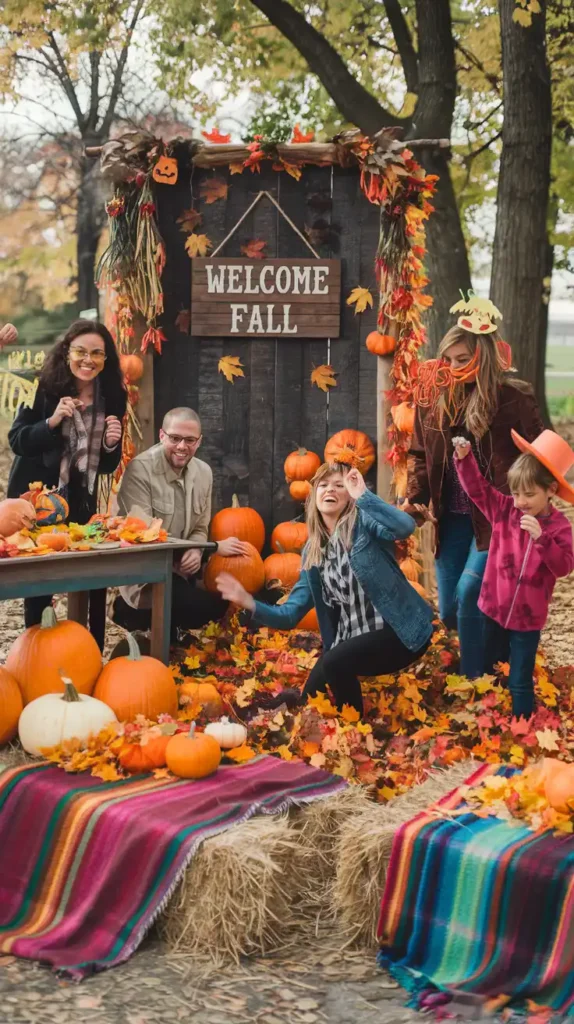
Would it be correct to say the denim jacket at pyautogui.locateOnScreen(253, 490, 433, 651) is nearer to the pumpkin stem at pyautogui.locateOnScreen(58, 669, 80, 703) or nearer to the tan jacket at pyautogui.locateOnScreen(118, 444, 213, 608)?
the pumpkin stem at pyautogui.locateOnScreen(58, 669, 80, 703)

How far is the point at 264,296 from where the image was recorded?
23.5ft

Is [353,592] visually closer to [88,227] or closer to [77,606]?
[77,606]

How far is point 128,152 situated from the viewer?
22.8 feet

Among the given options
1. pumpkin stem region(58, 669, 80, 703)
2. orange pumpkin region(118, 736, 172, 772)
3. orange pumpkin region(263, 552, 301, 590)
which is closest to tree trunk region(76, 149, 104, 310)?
orange pumpkin region(263, 552, 301, 590)

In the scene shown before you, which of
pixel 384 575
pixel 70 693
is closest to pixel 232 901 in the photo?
pixel 70 693

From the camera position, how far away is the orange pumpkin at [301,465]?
711cm

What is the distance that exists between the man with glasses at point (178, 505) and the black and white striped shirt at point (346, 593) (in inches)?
42.8

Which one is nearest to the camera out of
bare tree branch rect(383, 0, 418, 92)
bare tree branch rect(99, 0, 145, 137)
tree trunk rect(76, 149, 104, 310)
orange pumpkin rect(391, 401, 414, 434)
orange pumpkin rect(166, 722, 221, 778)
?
orange pumpkin rect(166, 722, 221, 778)

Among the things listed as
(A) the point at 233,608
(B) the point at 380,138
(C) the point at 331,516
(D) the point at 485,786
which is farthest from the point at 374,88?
(D) the point at 485,786

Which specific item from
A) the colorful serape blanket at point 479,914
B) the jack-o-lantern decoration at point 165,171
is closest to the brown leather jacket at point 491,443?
the colorful serape blanket at point 479,914

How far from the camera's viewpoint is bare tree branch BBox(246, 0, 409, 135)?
42.9 ft

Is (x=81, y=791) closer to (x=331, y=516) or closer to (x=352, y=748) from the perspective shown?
(x=352, y=748)

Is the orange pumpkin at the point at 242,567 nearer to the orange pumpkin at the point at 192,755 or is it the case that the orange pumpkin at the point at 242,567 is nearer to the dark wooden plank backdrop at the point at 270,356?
the dark wooden plank backdrop at the point at 270,356

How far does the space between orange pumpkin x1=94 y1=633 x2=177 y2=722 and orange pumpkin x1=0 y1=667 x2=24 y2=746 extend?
12.7 inches
